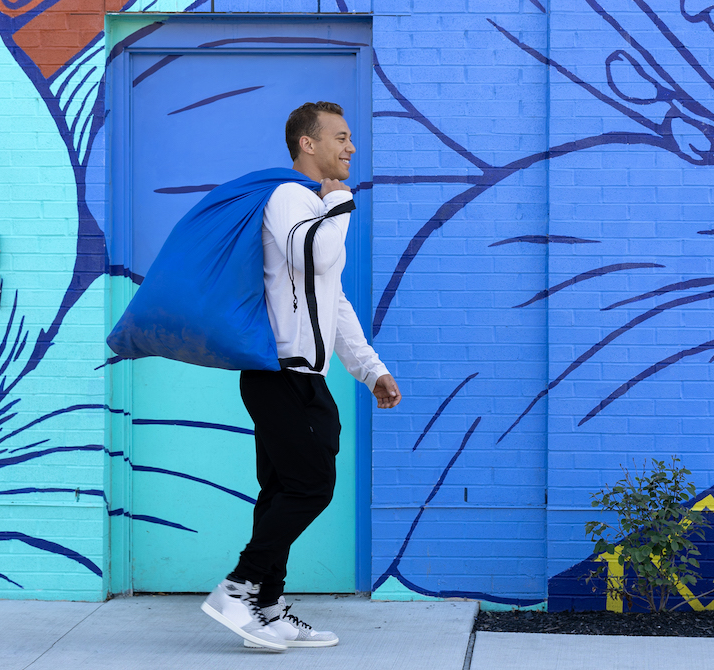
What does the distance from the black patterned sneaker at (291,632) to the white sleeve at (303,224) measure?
52.7 inches

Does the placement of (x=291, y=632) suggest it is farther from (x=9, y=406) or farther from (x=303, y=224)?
(x=9, y=406)

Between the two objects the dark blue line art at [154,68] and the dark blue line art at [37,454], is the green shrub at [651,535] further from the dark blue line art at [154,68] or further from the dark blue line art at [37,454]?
the dark blue line art at [154,68]

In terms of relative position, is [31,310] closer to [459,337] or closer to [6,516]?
[6,516]

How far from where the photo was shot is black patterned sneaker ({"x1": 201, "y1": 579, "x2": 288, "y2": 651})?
3135 mm

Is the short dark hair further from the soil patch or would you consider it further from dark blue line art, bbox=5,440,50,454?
the soil patch

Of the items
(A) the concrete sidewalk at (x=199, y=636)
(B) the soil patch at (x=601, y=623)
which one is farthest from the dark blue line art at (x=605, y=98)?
(A) the concrete sidewalk at (x=199, y=636)

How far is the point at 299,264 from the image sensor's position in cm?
303

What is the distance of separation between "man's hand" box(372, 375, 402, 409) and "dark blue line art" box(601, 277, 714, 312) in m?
1.22

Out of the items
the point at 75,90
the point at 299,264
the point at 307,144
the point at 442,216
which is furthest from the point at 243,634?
the point at 75,90

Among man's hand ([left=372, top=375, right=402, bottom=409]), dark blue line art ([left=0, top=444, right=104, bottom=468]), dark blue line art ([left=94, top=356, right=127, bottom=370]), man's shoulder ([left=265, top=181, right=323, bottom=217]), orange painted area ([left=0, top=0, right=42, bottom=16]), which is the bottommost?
dark blue line art ([left=0, top=444, right=104, bottom=468])

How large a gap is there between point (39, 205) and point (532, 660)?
3.02 metres

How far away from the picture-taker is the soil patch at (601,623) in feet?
11.8

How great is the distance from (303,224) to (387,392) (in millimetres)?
790

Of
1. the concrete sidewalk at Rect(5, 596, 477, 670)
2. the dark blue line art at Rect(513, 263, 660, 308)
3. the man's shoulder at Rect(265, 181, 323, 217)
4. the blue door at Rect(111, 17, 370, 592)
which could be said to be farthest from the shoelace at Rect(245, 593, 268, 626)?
the dark blue line art at Rect(513, 263, 660, 308)
